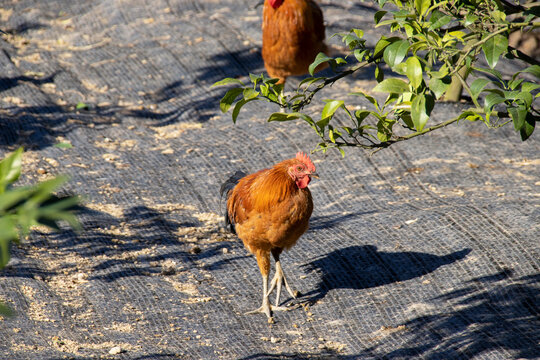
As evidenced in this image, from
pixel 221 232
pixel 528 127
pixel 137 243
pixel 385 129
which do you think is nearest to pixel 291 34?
pixel 221 232

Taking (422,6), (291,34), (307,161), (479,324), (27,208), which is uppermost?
(27,208)

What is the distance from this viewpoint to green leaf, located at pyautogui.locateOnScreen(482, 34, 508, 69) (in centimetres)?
179

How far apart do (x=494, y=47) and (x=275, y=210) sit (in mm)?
1764

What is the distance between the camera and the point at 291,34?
5.19 m

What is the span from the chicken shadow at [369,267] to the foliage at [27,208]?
296 centimetres

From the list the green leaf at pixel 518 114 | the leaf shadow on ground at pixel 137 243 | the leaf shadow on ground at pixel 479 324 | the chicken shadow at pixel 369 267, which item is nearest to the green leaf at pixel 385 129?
the green leaf at pixel 518 114

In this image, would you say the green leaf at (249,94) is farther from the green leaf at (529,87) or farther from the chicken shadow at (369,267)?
the chicken shadow at (369,267)

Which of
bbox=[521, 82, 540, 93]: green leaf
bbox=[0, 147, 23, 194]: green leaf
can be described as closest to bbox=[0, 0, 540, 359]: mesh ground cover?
bbox=[521, 82, 540, 93]: green leaf

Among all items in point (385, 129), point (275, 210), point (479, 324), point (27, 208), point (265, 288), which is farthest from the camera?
point (265, 288)

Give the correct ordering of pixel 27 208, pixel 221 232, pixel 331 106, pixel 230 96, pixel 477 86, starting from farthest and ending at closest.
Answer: pixel 221 232
pixel 230 96
pixel 331 106
pixel 477 86
pixel 27 208

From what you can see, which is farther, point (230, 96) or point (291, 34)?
point (291, 34)

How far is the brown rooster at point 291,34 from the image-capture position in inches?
204

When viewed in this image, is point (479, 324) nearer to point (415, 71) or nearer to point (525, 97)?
point (525, 97)

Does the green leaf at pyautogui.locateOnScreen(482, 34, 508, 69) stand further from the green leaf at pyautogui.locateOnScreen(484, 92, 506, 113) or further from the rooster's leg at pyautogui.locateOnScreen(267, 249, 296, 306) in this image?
the rooster's leg at pyautogui.locateOnScreen(267, 249, 296, 306)
